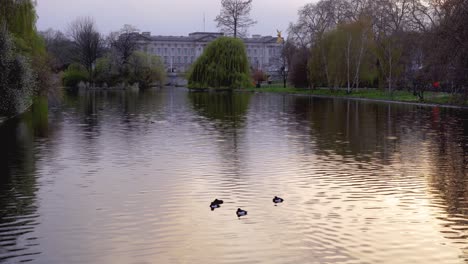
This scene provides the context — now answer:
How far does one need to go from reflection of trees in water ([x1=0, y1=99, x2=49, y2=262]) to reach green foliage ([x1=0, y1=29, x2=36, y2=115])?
15.3 feet

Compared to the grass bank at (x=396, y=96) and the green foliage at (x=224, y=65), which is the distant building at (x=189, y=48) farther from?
the grass bank at (x=396, y=96)

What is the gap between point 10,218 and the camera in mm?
10664

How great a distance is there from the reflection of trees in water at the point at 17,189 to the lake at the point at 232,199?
31 mm

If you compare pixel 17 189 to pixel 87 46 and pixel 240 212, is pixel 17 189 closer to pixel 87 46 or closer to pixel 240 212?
pixel 240 212

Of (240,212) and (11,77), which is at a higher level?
(11,77)

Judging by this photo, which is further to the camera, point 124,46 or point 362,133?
point 124,46

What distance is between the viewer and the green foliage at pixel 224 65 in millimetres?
90750

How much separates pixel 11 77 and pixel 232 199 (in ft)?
68.7

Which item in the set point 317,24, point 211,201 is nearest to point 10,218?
point 211,201

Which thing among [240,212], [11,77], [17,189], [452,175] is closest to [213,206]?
[240,212]

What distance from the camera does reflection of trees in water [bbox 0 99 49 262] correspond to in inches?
362

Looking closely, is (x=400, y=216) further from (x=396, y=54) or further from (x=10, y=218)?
(x=396, y=54)

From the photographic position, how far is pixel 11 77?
29.9 metres

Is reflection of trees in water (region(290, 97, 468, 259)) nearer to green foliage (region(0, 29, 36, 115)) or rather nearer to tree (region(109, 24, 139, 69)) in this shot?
green foliage (region(0, 29, 36, 115))
